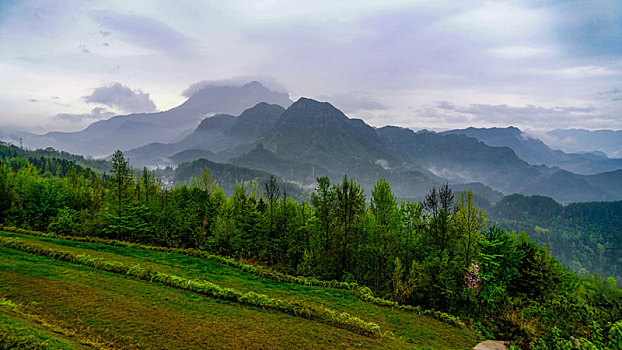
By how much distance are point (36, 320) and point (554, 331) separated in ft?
75.7

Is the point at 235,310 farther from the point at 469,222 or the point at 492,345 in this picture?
the point at 469,222

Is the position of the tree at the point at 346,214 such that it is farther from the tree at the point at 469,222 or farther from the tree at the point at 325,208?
Result: the tree at the point at 469,222

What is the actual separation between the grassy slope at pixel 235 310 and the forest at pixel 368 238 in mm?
5369

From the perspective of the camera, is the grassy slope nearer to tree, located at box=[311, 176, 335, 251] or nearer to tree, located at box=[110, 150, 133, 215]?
tree, located at box=[311, 176, 335, 251]

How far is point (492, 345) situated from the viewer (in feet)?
59.7

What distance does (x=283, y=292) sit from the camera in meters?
23.8

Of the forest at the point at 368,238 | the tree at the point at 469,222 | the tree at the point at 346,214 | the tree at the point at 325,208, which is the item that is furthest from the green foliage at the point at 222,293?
the tree at the point at 325,208

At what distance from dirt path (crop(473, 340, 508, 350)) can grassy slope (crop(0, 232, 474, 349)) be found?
77 cm

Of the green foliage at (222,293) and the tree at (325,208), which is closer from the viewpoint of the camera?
the green foliage at (222,293)

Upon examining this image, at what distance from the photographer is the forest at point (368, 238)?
25297 mm

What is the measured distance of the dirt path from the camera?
17641mm

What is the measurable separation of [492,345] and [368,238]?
17.3 m

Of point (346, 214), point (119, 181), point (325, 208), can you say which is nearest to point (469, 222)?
point (346, 214)

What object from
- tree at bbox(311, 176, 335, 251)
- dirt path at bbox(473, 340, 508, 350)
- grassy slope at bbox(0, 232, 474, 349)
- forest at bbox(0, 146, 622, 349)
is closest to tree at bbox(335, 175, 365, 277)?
forest at bbox(0, 146, 622, 349)
